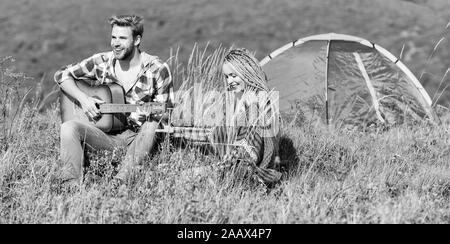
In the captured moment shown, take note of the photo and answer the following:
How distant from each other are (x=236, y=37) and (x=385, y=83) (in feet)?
42.6

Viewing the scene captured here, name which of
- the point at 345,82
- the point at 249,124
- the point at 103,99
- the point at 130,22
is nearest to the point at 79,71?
the point at 103,99

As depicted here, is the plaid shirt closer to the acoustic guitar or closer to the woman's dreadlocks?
the acoustic guitar

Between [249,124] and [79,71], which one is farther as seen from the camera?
[79,71]

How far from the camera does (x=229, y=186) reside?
13.7 ft

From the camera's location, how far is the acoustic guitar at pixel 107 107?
4531 mm

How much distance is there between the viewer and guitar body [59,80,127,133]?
4590 mm

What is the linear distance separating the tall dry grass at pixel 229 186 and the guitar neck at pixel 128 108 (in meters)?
0.27

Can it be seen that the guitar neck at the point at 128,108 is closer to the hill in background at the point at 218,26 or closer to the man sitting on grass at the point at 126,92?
the man sitting on grass at the point at 126,92

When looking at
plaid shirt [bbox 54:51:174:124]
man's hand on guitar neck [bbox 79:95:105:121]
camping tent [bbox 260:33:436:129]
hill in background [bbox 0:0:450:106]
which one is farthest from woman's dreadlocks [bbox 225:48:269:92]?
hill in background [bbox 0:0:450:106]

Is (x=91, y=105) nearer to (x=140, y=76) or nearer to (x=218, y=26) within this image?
(x=140, y=76)

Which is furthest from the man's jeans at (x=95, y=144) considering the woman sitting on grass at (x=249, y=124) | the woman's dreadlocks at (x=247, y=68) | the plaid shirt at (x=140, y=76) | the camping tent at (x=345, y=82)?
the camping tent at (x=345, y=82)

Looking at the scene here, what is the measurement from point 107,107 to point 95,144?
0.89 feet

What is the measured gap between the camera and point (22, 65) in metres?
17.8

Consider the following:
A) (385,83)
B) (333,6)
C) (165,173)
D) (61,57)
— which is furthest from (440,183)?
(333,6)
